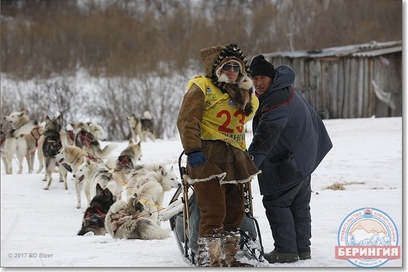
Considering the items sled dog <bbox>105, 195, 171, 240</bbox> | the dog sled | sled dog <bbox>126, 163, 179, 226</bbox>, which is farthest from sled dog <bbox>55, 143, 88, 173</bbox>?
the dog sled

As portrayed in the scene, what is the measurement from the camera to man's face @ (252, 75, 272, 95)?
14.6 ft

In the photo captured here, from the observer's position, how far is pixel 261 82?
445 cm

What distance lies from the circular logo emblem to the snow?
0.30 feet

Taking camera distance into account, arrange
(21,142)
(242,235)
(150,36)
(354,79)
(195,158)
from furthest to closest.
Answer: (150,36), (354,79), (21,142), (242,235), (195,158)

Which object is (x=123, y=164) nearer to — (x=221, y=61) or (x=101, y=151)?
(x=101, y=151)

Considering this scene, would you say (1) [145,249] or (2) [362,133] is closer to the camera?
(1) [145,249]

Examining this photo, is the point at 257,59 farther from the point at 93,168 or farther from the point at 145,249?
the point at 93,168

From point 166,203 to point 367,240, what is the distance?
4316 mm

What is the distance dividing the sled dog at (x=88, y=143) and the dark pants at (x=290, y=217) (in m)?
6.80

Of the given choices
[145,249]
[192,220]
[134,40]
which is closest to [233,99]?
[192,220]

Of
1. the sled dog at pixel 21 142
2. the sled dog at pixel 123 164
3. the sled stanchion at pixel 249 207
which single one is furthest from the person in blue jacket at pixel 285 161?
the sled dog at pixel 21 142

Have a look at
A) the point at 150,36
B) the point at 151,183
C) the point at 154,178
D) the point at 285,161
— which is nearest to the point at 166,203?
the point at 154,178

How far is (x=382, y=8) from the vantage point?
20.3m

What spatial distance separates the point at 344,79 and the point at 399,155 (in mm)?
9285
